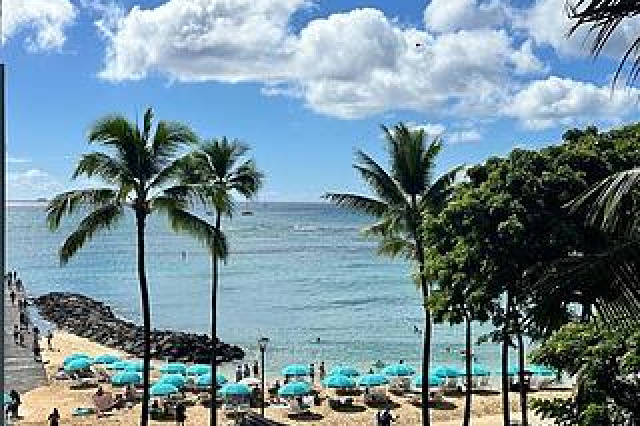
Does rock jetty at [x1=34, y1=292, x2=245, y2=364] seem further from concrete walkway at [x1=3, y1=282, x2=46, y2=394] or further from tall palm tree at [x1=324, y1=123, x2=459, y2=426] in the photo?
tall palm tree at [x1=324, y1=123, x2=459, y2=426]

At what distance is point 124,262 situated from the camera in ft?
457

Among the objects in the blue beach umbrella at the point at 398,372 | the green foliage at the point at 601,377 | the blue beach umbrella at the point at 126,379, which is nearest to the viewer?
the green foliage at the point at 601,377

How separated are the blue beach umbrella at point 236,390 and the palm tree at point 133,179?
1444 cm

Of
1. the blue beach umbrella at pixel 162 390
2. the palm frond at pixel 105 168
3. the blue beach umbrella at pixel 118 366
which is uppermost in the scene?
the palm frond at pixel 105 168

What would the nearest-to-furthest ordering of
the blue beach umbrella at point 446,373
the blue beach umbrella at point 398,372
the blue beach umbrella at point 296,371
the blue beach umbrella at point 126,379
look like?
the blue beach umbrella at point 126,379 → the blue beach umbrella at point 446,373 → the blue beach umbrella at point 398,372 → the blue beach umbrella at point 296,371

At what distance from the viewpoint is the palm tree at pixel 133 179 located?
17203mm

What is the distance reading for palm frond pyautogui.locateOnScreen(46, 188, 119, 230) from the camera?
16531 millimetres

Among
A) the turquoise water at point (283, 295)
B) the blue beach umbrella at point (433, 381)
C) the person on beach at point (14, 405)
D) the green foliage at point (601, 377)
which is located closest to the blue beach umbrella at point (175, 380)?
the person on beach at point (14, 405)

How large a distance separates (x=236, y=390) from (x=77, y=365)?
9244 mm

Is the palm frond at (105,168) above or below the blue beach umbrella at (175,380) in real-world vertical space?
above

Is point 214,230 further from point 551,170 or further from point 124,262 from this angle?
point 124,262

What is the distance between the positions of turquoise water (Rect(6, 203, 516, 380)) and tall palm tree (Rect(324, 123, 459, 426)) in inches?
189

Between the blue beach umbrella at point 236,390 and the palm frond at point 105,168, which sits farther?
the blue beach umbrella at point 236,390

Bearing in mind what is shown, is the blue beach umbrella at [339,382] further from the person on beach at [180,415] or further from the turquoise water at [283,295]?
the turquoise water at [283,295]
